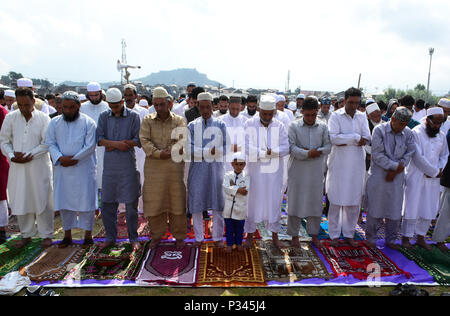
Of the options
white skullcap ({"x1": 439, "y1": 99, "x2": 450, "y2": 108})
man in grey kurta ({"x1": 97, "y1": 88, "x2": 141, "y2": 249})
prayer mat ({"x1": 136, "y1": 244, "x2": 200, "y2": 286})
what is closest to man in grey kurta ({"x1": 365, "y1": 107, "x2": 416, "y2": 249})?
white skullcap ({"x1": 439, "y1": 99, "x2": 450, "y2": 108})

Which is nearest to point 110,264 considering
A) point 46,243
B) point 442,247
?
point 46,243

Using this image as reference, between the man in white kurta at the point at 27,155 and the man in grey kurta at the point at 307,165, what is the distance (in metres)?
3.58

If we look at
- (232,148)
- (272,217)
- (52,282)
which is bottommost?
(52,282)

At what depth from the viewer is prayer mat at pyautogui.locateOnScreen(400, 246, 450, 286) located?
4.01m

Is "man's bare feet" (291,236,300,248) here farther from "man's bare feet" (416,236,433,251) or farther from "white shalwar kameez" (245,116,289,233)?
"man's bare feet" (416,236,433,251)

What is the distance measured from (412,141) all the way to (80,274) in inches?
190

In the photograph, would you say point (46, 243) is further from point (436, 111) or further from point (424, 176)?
point (436, 111)

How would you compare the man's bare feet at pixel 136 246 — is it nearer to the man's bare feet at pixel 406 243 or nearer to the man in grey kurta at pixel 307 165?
the man in grey kurta at pixel 307 165

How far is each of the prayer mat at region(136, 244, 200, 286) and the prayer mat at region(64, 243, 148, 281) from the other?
0.14 meters

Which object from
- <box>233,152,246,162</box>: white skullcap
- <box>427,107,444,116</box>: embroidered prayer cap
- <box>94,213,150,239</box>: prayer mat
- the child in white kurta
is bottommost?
<box>94,213,150,239</box>: prayer mat

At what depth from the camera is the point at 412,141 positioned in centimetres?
447

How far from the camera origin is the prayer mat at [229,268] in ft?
12.4
